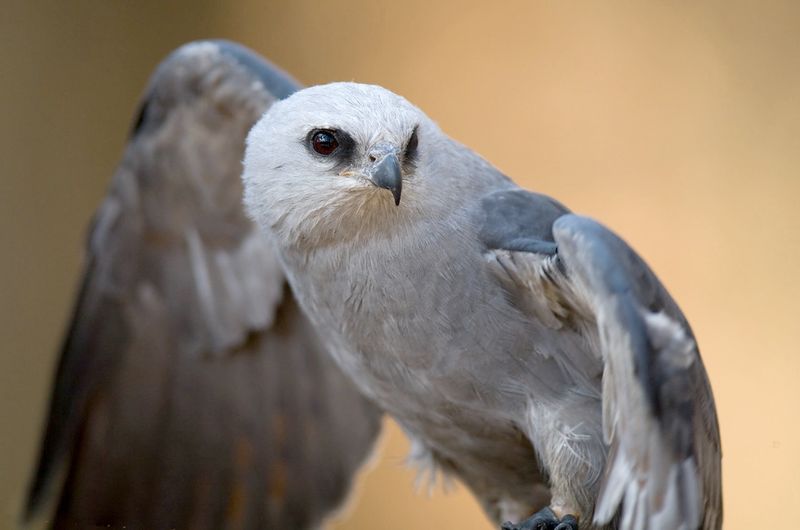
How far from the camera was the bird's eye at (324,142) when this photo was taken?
2.00 metres

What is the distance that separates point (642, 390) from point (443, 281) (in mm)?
418

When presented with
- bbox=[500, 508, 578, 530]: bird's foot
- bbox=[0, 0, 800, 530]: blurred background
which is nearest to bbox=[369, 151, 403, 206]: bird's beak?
bbox=[500, 508, 578, 530]: bird's foot

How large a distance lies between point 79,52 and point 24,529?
5.66 feet

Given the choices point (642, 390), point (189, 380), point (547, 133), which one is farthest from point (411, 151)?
point (547, 133)

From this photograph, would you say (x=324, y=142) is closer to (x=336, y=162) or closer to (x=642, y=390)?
(x=336, y=162)

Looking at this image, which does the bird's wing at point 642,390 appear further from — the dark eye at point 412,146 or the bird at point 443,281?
the dark eye at point 412,146

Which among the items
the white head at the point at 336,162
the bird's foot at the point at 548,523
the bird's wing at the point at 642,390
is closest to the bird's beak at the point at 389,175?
the white head at the point at 336,162

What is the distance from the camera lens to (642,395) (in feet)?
5.81

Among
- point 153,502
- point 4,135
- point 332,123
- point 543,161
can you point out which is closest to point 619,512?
point 332,123

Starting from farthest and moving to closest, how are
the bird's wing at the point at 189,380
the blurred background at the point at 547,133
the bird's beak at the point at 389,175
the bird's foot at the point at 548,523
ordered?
the blurred background at the point at 547,133, the bird's wing at the point at 189,380, the bird's foot at the point at 548,523, the bird's beak at the point at 389,175

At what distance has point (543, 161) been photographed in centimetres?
377

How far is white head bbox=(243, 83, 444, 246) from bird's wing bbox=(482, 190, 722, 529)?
0.27 meters

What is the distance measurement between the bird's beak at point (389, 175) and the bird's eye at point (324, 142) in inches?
3.5

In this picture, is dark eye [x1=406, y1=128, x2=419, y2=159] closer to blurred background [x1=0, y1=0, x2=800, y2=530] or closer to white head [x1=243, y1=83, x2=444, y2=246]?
white head [x1=243, y1=83, x2=444, y2=246]
